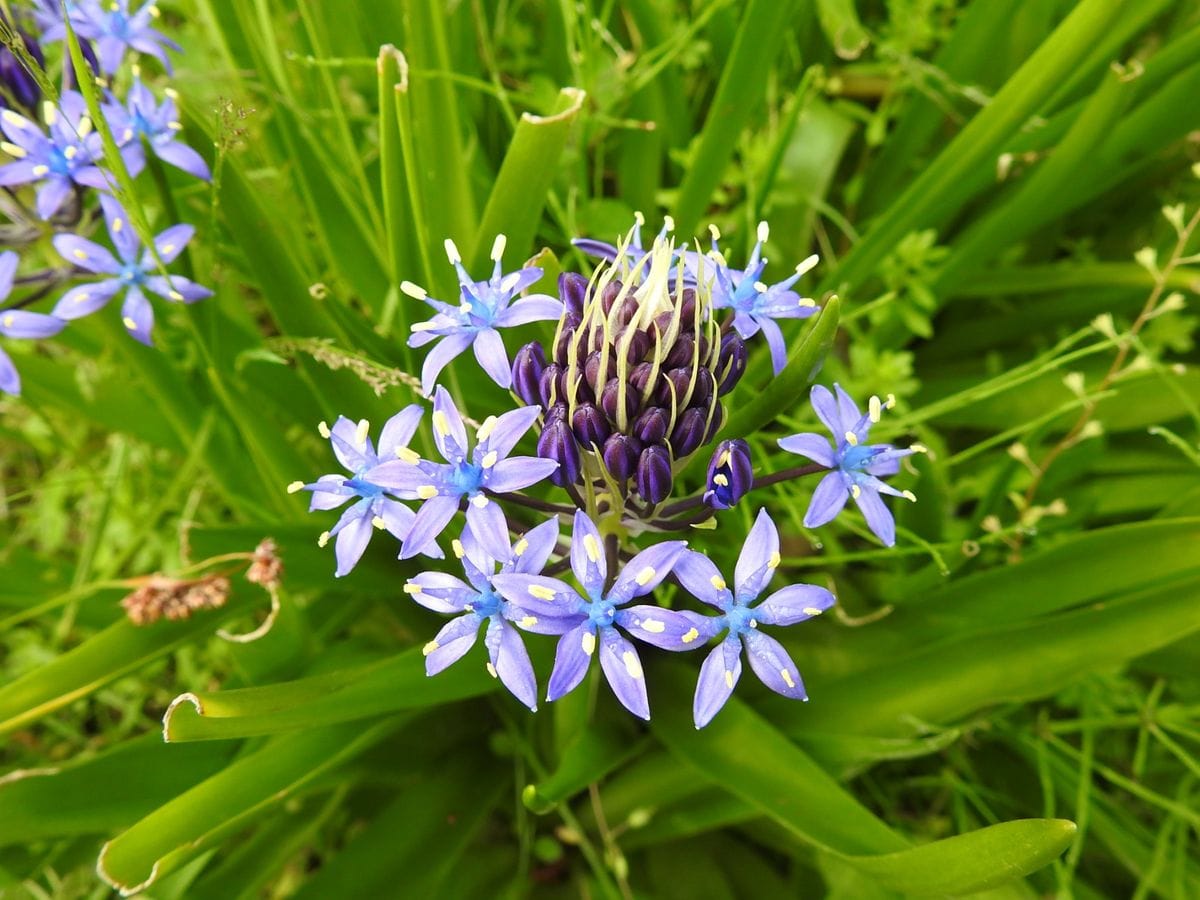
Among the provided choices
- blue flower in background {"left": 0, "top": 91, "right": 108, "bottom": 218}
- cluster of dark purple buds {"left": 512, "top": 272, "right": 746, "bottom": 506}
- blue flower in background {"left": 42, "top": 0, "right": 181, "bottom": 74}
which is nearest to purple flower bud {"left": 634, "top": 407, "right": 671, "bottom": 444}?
cluster of dark purple buds {"left": 512, "top": 272, "right": 746, "bottom": 506}

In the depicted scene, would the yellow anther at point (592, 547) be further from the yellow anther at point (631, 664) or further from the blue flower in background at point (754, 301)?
the blue flower in background at point (754, 301)

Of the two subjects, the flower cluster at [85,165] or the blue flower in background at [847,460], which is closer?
the blue flower in background at [847,460]

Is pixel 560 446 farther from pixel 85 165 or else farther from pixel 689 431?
pixel 85 165

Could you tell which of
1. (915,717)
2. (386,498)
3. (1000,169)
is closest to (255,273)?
(386,498)

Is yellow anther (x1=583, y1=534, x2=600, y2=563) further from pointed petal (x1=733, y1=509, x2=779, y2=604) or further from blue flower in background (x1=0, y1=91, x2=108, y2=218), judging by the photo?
blue flower in background (x1=0, y1=91, x2=108, y2=218)

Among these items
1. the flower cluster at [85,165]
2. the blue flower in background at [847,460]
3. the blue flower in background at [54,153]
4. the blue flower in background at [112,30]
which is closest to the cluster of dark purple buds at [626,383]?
the blue flower in background at [847,460]

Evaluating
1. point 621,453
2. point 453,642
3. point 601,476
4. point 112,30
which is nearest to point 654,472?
point 621,453

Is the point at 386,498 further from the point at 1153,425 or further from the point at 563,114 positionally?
the point at 1153,425
